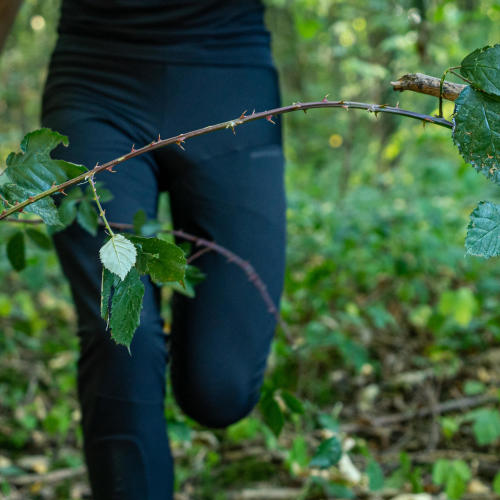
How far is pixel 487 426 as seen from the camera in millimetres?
1690

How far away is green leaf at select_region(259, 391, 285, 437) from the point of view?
1220mm

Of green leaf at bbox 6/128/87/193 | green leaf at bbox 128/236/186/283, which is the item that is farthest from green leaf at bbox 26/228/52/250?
green leaf at bbox 128/236/186/283

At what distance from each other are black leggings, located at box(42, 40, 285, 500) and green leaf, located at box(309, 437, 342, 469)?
0.67 feet

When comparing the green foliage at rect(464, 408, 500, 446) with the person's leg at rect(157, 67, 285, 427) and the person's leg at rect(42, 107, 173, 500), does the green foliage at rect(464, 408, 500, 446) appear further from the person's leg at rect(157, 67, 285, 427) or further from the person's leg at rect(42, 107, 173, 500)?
the person's leg at rect(42, 107, 173, 500)

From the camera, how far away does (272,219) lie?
1.34 meters

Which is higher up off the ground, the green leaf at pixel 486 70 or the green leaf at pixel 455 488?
the green leaf at pixel 486 70

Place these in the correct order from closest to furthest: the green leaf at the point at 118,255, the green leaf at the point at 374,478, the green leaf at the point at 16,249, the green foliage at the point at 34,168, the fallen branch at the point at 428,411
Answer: the green leaf at the point at 118,255 → the green foliage at the point at 34,168 → the green leaf at the point at 16,249 → the green leaf at the point at 374,478 → the fallen branch at the point at 428,411

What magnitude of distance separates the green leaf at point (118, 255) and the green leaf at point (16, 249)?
545mm

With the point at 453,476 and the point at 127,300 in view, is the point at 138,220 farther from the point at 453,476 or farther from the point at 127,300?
the point at 453,476

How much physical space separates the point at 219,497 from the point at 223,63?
126cm

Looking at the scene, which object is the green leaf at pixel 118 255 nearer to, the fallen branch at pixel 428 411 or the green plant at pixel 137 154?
the green plant at pixel 137 154

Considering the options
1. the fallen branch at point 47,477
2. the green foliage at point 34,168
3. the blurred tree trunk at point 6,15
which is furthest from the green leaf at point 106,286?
the fallen branch at point 47,477

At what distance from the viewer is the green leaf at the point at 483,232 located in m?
0.57

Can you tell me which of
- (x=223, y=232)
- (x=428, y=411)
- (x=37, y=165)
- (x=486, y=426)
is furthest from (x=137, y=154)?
(x=428, y=411)
